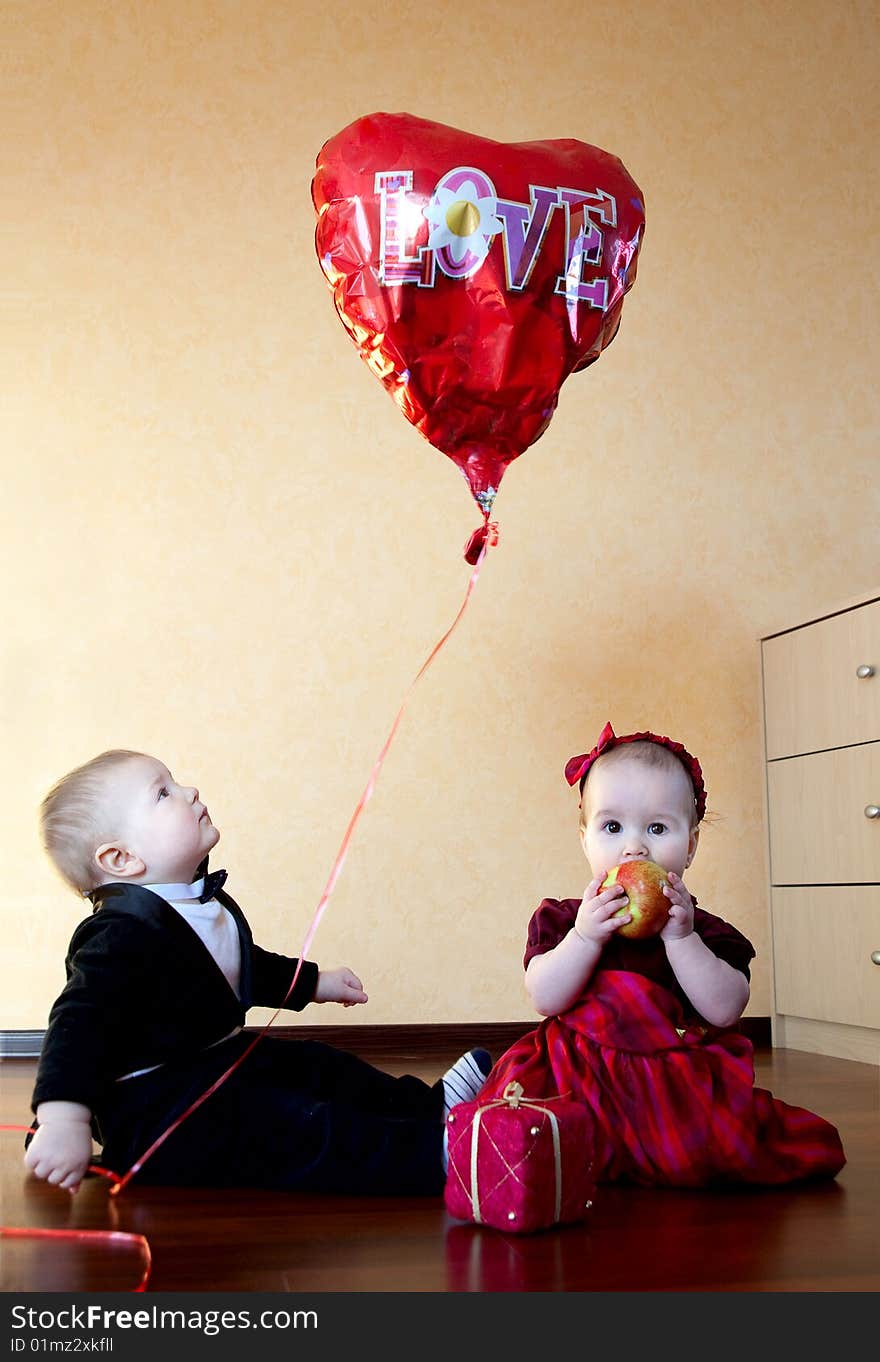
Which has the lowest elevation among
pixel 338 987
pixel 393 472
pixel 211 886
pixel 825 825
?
pixel 338 987

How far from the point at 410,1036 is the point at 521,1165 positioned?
1414 millimetres

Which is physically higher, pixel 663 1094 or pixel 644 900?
pixel 644 900

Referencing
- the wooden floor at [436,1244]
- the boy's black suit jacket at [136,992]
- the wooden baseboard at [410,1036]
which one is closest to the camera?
the wooden floor at [436,1244]

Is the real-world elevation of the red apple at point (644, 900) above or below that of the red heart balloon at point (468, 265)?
below

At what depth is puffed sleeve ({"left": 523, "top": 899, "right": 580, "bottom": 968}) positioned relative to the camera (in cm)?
133

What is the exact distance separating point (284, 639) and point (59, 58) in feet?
4.12

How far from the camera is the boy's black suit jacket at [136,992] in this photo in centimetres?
114

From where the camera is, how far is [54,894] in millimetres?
2363

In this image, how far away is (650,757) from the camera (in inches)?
53.3

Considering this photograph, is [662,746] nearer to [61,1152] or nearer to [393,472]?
[61,1152]

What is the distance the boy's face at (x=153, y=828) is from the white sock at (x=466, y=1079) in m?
0.33

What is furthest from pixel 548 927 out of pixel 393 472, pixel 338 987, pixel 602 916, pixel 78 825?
pixel 393 472

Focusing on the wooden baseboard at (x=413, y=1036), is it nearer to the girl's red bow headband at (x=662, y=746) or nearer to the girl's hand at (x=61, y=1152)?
the girl's red bow headband at (x=662, y=746)

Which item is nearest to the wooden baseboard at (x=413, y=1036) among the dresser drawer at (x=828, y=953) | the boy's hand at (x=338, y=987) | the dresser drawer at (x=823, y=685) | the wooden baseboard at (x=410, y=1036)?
the wooden baseboard at (x=410, y=1036)
